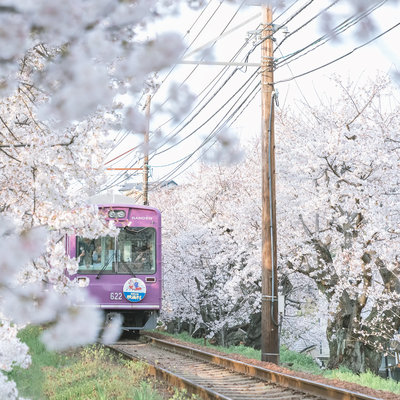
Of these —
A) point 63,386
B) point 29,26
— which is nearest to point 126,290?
point 63,386

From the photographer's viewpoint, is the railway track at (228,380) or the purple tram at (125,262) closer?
the railway track at (228,380)

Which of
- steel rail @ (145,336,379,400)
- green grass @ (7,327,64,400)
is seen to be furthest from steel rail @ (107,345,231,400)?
green grass @ (7,327,64,400)

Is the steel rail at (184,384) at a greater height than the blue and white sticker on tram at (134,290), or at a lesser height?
lesser

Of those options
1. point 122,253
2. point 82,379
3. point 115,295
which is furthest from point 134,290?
point 82,379

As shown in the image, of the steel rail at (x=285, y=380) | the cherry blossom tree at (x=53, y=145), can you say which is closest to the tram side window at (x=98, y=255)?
the steel rail at (x=285, y=380)

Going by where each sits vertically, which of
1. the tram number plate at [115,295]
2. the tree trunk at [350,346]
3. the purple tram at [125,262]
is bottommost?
the tree trunk at [350,346]

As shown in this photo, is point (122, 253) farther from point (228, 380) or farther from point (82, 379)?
point (228, 380)

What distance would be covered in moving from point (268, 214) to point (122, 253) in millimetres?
3939

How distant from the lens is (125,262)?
14.2m

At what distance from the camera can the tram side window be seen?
14070mm

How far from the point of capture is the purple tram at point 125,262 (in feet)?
46.0

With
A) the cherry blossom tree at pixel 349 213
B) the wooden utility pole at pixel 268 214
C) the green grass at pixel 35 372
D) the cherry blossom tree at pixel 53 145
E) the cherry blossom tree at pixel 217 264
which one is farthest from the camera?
the cherry blossom tree at pixel 217 264

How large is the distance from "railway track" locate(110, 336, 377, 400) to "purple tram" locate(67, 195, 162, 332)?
1.89 metres

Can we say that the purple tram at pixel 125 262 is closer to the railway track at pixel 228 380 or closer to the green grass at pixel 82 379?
the railway track at pixel 228 380
